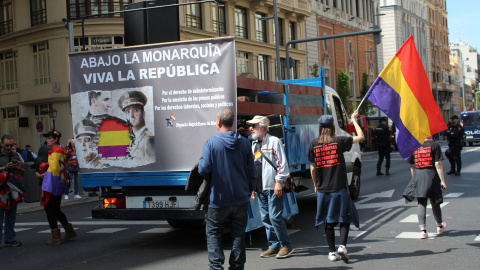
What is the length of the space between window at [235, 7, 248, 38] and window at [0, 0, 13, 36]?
1239cm

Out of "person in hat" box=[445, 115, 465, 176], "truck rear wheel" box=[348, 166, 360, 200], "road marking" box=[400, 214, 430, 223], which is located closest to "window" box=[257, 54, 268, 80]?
"person in hat" box=[445, 115, 465, 176]

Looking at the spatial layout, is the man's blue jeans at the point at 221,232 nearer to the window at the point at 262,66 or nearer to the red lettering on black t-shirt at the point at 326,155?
the red lettering on black t-shirt at the point at 326,155

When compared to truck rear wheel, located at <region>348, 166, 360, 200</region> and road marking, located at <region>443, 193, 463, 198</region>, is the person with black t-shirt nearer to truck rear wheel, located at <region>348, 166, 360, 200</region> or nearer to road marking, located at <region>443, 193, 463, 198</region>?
truck rear wheel, located at <region>348, 166, 360, 200</region>

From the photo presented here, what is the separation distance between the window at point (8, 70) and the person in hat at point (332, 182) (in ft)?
95.5

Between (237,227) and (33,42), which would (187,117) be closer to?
(237,227)

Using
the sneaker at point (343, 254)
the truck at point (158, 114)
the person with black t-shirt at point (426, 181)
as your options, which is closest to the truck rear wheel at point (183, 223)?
the truck at point (158, 114)

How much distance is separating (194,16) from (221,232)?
2773 centimetres

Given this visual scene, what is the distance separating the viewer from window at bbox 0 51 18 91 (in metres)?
33.3

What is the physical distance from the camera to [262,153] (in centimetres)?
777

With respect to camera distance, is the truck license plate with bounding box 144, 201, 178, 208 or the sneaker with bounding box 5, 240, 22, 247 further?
the sneaker with bounding box 5, 240, 22, 247

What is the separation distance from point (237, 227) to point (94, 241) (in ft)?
14.7

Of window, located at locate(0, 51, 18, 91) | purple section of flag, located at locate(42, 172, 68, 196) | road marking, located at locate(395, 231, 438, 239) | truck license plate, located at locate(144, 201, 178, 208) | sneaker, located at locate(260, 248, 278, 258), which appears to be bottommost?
road marking, located at locate(395, 231, 438, 239)

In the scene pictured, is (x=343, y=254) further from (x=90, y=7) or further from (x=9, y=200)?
(x=90, y=7)

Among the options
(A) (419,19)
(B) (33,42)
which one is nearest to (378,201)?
(B) (33,42)
